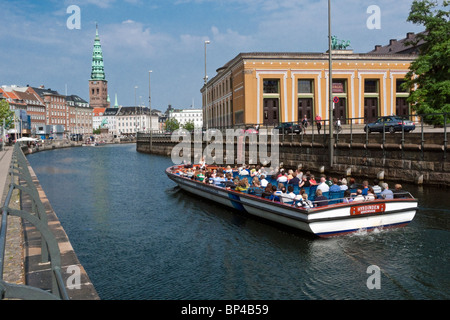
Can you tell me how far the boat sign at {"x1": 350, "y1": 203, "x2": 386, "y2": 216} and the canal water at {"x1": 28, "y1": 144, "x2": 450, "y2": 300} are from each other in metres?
0.93

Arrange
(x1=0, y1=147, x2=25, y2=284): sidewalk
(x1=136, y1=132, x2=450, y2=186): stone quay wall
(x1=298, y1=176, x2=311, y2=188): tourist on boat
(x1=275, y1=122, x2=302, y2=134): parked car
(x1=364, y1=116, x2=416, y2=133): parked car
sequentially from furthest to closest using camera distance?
(x1=275, y1=122, x2=302, y2=134): parked car < (x1=364, y1=116, x2=416, y2=133): parked car < (x1=136, y1=132, x2=450, y2=186): stone quay wall < (x1=298, y1=176, x2=311, y2=188): tourist on boat < (x1=0, y1=147, x2=25, y2=284): sidewalk

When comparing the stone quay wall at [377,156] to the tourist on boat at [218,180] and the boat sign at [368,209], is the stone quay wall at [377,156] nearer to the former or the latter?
the boat sign at [368,209]

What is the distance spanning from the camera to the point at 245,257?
1389 centimetres

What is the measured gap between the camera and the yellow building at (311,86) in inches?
2181

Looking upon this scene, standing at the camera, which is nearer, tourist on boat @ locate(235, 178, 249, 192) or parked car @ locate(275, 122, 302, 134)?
tourist on boat @ locate(235, 178, 249, 192)

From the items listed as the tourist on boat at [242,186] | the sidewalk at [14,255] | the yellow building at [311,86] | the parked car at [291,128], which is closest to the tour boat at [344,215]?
the tourist on boat at [242,186]

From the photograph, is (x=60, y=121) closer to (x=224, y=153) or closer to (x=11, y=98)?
(x=11, y=98)

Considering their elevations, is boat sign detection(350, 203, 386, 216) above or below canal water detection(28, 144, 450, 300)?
above

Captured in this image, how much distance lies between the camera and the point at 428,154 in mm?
24844

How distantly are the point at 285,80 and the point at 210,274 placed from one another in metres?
47.0

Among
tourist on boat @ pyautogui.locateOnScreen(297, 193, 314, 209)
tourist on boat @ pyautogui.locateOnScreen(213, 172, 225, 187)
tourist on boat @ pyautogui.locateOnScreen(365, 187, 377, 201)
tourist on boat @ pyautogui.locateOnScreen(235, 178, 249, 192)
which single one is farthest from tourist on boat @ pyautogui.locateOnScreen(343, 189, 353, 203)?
tourist on boat @ pyautogui.locateOnScreen(213, 172, 225, 187)

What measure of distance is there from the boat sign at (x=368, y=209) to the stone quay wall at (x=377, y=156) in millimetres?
10534

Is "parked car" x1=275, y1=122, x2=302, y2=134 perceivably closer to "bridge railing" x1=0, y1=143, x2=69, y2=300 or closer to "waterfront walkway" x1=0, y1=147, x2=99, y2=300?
"waterfront walkway" x1=0, y1=147, x2=99, y2=300

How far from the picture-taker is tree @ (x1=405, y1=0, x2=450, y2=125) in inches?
1240
